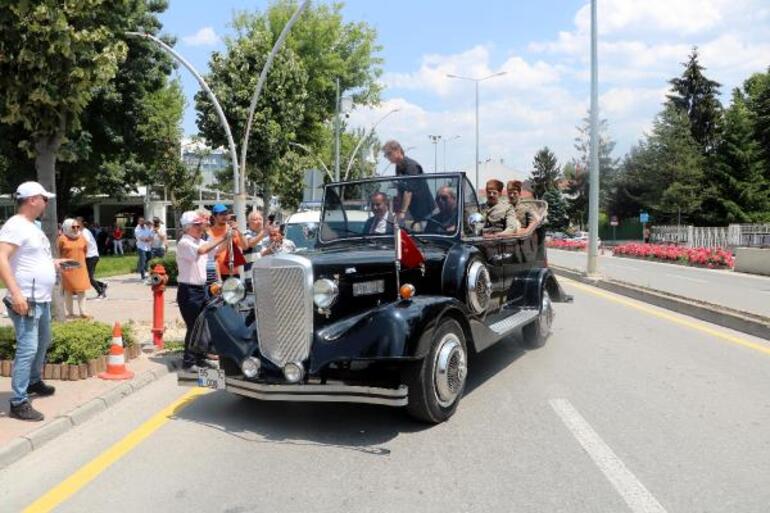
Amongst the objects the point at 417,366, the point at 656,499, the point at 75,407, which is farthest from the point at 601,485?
the point at 75,407

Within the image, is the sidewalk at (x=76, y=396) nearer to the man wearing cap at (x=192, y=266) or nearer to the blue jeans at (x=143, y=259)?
the man wearing cap at (x=192, y=266)

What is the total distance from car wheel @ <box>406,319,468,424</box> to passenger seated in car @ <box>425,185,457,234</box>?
135 centimetres

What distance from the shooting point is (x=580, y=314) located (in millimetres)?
12070

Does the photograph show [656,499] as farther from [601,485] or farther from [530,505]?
[530,505]

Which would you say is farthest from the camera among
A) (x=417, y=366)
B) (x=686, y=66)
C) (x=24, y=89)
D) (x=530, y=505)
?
(x=686, y=66)

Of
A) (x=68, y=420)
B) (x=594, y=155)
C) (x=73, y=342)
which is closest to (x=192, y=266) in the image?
(x=73, y=342)

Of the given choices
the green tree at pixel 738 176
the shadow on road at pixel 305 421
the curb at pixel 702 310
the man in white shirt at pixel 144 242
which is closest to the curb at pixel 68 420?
the shadow on road at pixel 305 421

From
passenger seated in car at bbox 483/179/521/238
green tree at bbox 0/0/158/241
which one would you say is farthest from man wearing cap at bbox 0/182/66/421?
passenger seated in car at bbox 483/179/521/238

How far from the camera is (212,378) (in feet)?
18.7

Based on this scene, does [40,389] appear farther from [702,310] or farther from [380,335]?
[702,310]

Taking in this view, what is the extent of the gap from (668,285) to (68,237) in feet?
47.8

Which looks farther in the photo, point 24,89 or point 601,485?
point 24,89

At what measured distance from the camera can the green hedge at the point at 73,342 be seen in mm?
7035

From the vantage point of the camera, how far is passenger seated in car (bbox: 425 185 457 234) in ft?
22.9
